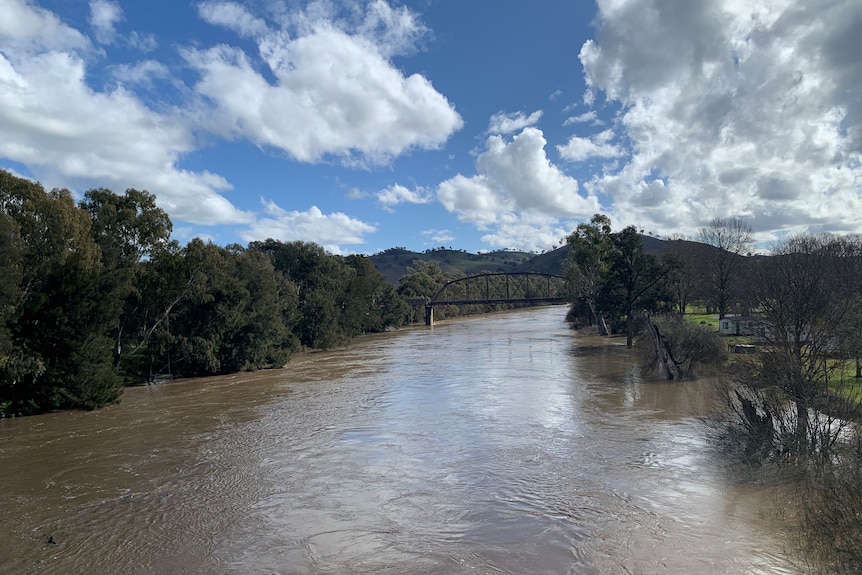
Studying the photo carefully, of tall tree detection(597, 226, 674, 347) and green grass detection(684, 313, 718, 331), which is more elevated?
tall tree detection(597, 226, 674, 347)

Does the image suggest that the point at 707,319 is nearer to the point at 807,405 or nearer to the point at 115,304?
the point at 807,405

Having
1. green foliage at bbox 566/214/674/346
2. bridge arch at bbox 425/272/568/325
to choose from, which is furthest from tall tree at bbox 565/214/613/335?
bridge arch at bbox 425/272/568/325

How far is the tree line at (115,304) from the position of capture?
2161 centimetres

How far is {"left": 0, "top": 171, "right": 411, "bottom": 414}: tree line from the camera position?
21.6 m

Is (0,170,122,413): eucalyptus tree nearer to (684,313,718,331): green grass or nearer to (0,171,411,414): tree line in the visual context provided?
(0,171,411,414): tree line

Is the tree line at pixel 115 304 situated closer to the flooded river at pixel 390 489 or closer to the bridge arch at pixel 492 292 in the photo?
the flooded river at pixel 390 489

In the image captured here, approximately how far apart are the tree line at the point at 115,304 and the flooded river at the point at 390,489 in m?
2.51

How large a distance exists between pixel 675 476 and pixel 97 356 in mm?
22913

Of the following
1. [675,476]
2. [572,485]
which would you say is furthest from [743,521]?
[572,485]

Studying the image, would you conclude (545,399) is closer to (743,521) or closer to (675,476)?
(675,476)

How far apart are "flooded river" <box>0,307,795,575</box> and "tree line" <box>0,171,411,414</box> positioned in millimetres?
2506

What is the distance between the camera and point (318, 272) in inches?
2263

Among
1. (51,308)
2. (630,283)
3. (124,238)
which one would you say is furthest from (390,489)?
(630,283)

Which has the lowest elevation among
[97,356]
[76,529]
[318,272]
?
[76,529]
